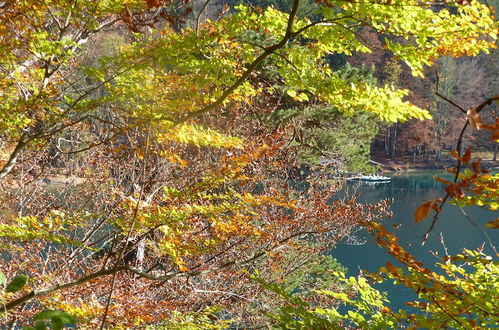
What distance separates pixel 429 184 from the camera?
35.1 metres

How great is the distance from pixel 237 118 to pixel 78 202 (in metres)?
3.99

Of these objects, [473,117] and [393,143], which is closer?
[473,117]

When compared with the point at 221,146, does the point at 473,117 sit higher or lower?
higher

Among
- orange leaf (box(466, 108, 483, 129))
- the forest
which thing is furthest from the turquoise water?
orange leaf (box(466, 108, 483, 129))

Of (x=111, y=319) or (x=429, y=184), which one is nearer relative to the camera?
(x=111, y=319)

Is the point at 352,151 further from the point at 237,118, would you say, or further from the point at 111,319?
the point at 111,319

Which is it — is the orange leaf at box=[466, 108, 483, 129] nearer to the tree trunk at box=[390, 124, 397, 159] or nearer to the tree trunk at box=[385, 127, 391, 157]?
the tree trunk at box=[390, 124, 397, 159]

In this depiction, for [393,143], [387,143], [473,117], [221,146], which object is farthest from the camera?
[387,143]

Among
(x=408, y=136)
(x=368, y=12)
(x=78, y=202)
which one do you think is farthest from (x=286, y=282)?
(x=408, y=136)

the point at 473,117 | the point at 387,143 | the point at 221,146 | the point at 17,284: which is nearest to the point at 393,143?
the point at 387,143

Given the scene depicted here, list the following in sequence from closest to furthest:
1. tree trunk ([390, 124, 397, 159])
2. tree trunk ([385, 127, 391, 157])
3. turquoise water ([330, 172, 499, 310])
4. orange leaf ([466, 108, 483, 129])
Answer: orange leaf ([466, 108, 483, 129])
turquoise water ([330, 172, 499, 310])
tree trunk ([390, 124, 397, 159])
tree trunk ([385, 127, 391, 157])

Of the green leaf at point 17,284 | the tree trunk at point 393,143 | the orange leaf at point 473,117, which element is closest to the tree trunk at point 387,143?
the tree trunk at point 393,143

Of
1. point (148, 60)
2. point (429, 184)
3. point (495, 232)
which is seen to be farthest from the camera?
point (429, 184)

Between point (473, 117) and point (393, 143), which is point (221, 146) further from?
point (393, 143)
